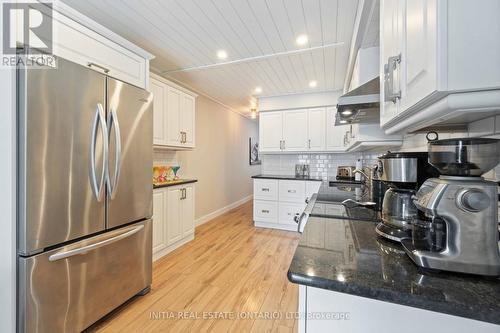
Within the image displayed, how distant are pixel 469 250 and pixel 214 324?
1642 mm

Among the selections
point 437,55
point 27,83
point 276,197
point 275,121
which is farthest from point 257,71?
point 437,55

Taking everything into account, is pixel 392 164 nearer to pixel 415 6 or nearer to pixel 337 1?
pixel 415 6

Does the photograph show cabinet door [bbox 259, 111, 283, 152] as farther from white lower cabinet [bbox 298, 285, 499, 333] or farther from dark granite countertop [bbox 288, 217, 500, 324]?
white lower cabinet [bbox 298, 285, 499, 333]

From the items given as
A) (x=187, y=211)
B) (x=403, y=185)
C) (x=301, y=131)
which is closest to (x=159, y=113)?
(x=187, y=211)

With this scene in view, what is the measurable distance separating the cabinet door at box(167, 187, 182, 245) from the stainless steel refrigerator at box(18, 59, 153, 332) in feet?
3.19

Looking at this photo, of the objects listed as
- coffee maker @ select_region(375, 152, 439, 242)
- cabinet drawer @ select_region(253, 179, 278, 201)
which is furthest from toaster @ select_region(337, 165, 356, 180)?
coffee maker @ select_region(375, 152, 439, 242)

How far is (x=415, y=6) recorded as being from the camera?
26.1 inches

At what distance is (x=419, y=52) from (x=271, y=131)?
3.68 m

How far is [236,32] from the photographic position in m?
2.14

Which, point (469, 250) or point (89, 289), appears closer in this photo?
point (469, 250)

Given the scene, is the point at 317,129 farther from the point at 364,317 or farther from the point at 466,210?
the point at 364,317

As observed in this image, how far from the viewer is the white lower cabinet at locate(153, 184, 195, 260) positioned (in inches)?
103

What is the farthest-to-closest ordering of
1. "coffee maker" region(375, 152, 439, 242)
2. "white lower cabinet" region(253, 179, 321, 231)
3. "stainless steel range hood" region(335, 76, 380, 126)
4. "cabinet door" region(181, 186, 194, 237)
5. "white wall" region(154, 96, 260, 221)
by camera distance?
"white wall" region(154, 96, 260, 221)
"white lower cabinet" region(253, 179, 321, 231)
"cabinet door" region(181, 186, 194, 237)
"stainless steel range hood" region(335, 76, 380, 126)
"coffee maker" region(375, 152, 439, 242)

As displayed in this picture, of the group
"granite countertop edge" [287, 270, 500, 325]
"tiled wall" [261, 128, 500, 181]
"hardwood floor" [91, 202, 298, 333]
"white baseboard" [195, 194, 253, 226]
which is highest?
"tiled wall" [261, 128, 500, 181]
